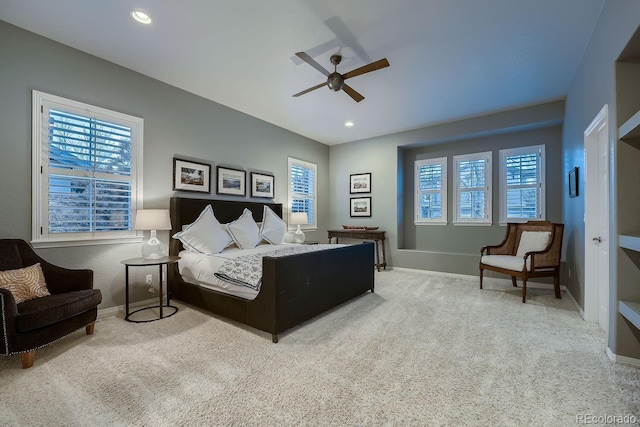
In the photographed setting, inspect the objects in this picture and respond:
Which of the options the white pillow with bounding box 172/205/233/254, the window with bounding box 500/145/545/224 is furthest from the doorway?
the white pillow with bounding box 172/205/233/254

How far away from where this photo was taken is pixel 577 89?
333 centimetres

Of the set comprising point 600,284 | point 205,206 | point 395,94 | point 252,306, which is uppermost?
point 395,94

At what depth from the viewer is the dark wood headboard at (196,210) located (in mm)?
3689

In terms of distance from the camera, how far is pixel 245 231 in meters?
4.07

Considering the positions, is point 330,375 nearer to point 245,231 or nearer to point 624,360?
point 624,360

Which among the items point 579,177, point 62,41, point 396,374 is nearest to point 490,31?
point 579,177

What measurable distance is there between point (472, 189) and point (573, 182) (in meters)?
1.92

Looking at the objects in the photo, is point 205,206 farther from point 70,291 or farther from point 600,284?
point 600,284

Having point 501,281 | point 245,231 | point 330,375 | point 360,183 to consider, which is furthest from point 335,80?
point 501,281

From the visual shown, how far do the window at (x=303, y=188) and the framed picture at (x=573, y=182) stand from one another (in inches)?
175

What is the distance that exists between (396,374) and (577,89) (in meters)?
4.01

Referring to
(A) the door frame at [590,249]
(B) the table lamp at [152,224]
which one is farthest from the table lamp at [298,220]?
(A) the door frame at [590,249]

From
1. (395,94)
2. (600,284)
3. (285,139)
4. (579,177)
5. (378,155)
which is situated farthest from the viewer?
(378,155)

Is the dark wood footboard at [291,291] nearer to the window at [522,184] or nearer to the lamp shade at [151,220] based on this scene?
the lamp shade at [151,220]
